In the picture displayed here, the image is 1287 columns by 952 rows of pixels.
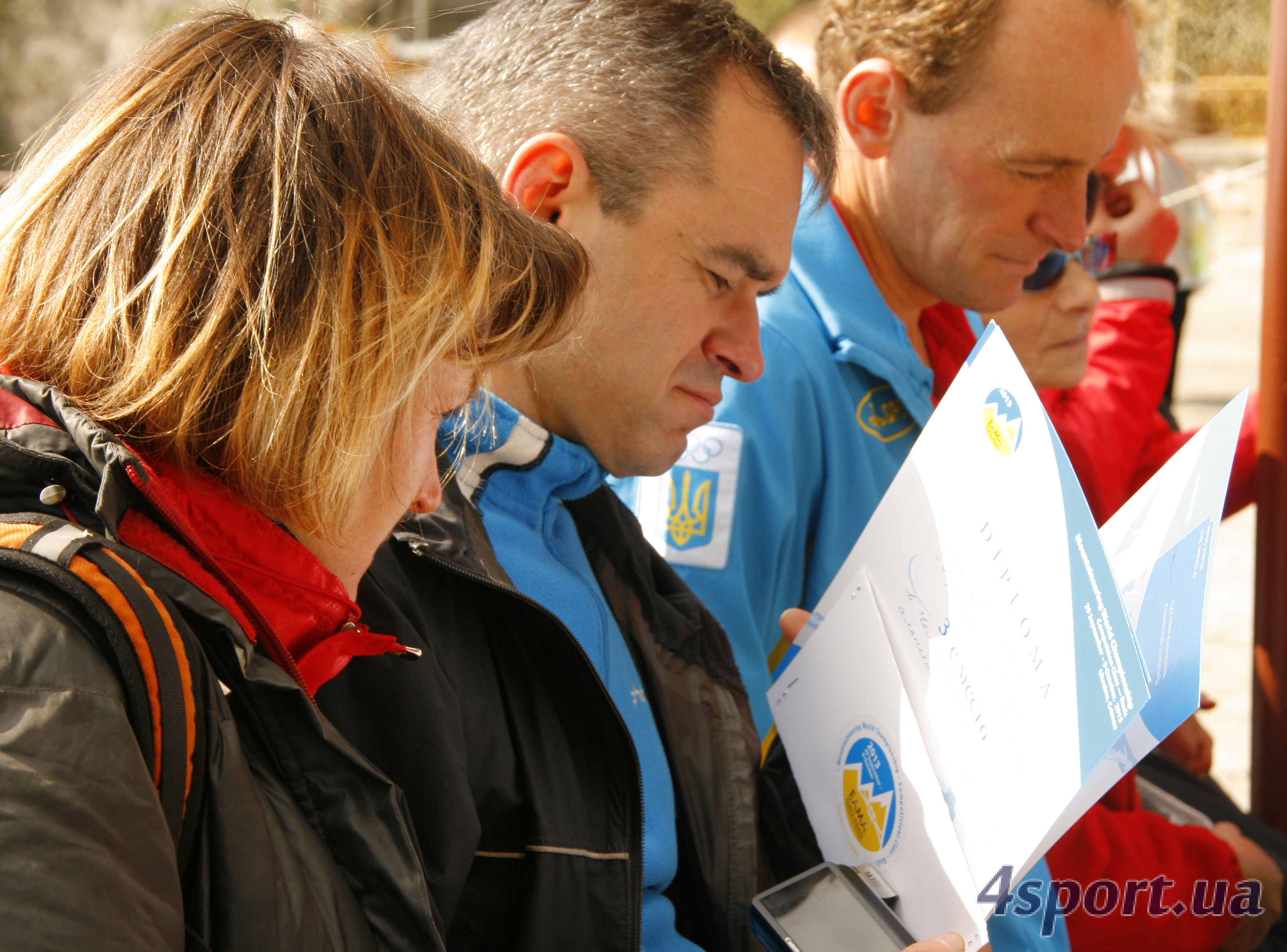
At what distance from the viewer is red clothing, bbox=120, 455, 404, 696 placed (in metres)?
0.71

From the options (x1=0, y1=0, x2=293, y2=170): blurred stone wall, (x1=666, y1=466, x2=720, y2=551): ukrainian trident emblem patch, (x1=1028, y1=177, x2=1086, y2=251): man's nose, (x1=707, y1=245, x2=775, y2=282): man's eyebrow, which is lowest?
(x1=666, y1=466, x2=720, y2=551): ukrainian trident emblem patch

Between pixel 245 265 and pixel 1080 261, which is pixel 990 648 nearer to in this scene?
pixel 245 265

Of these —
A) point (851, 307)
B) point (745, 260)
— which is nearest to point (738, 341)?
point (745, 260)

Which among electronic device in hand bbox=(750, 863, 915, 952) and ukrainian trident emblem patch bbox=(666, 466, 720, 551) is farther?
ukrainian trident emblem patch bbox=(666, 466, 720, 551)

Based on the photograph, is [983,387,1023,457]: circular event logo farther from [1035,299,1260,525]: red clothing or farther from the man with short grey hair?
[1035,299,1260,525]: red clothing

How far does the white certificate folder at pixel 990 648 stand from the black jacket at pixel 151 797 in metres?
0.49

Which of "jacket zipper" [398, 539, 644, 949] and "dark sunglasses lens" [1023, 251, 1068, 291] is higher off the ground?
"dark sunglasses lens" [1023, 251, 1068, 291]

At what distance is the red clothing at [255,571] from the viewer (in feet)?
2.31

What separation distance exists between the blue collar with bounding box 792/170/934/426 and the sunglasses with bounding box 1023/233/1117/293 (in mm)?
346

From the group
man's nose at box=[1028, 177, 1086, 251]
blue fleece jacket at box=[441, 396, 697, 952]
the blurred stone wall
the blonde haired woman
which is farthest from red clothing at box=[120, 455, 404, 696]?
the blurred stone wall

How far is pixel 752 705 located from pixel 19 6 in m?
17.7

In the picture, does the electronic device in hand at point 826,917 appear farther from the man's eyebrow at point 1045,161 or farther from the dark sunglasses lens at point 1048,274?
the dark sunglasses lens at point 1048,274

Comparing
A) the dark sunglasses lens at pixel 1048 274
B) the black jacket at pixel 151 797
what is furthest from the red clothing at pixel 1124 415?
the black jacket at pixel 151 797

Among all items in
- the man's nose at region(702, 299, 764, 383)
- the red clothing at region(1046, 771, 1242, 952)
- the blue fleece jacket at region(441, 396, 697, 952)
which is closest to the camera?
the blue fleece jacket at region(441, 396, 697, 952)
